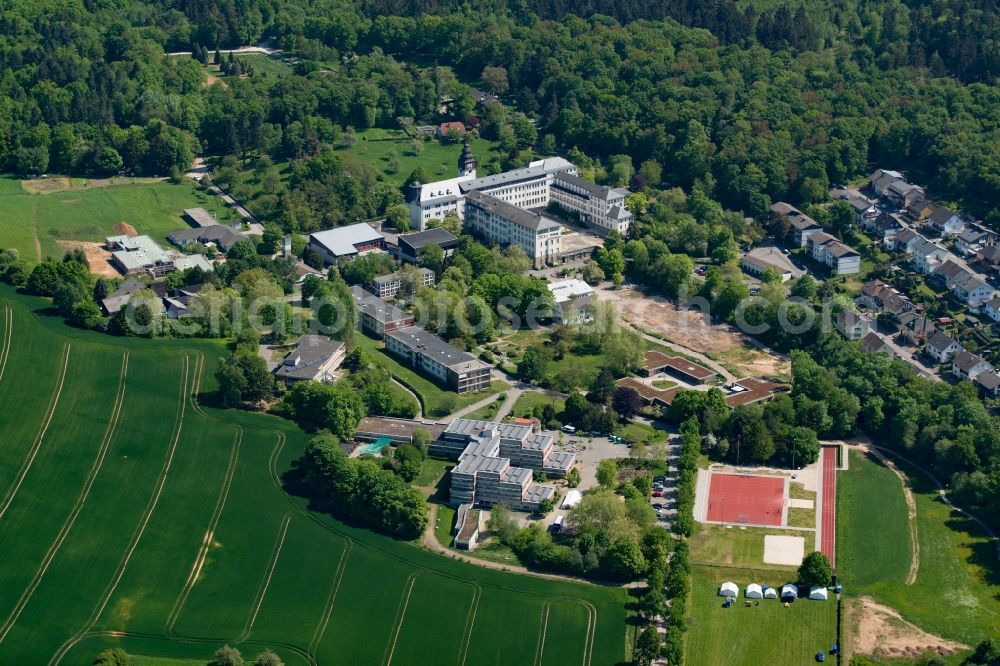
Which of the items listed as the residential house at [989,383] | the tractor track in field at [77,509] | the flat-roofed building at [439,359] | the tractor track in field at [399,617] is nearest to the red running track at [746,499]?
the tractor track in field at [399,617]

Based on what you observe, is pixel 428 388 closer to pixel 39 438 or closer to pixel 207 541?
pixel 207 541

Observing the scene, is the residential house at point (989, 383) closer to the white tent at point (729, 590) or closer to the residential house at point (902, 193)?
the white tent at point (729, 590)

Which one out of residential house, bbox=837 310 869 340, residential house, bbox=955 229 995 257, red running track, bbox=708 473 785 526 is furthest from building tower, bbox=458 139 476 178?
red running track, bbox=708 473 785 526

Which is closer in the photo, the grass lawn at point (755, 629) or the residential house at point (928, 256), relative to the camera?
the grass lawn at point (755, 629)

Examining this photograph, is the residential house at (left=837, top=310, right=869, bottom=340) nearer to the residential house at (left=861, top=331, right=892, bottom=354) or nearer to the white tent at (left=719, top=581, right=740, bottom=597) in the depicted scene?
the residential house at (left=861, top=331, right=892, bottom=354)

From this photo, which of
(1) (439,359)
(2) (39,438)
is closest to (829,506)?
(1) (439,359)

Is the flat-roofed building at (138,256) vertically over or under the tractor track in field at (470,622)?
under

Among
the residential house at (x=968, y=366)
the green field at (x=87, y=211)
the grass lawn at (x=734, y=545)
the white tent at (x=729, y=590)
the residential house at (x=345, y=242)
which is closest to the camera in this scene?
the white tent at (x=729, y=590)

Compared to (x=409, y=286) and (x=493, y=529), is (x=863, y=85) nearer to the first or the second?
(x=409, y=286)
